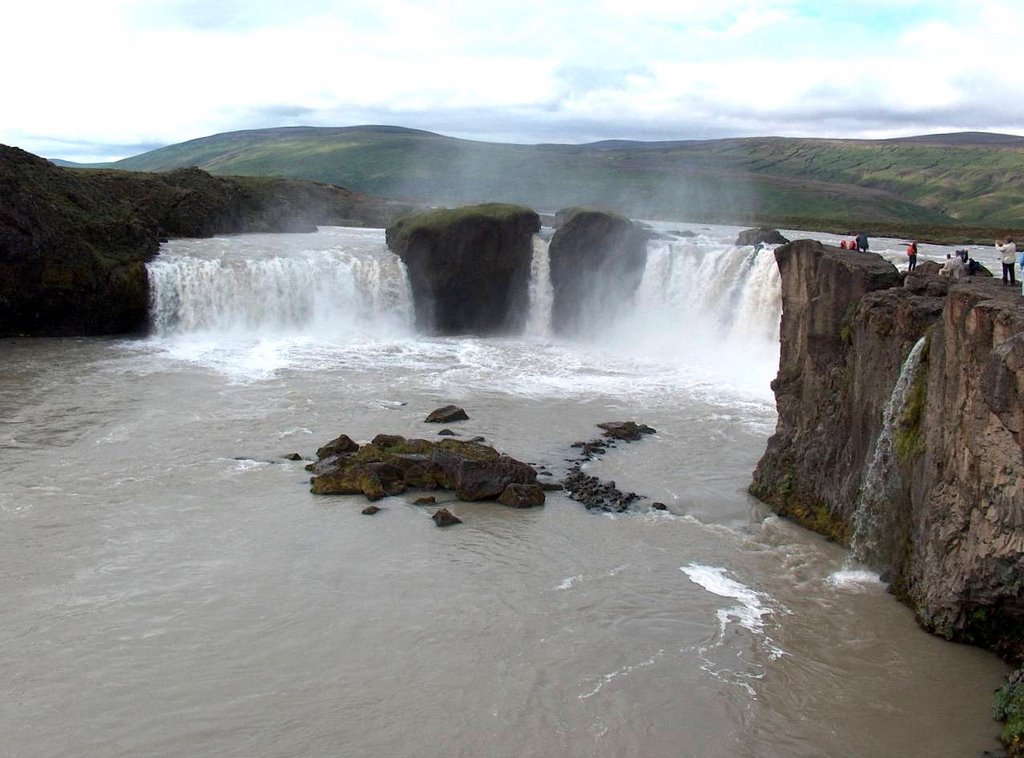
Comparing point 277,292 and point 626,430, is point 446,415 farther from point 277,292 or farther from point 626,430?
point 277,292

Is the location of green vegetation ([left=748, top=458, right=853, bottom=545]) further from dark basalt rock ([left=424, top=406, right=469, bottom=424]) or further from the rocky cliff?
dark basalt rock ([left=424, top=406, right=469, bottom=424])

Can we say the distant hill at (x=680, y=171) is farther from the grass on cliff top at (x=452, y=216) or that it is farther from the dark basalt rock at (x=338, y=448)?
the dark basalt rock at (x=338, y=448)

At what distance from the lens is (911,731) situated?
11539 mm

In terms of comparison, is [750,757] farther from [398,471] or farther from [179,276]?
[179,276]

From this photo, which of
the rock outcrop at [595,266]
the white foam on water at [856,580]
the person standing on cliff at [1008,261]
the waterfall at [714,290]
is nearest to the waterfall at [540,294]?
the rock outcrop at [595,266]

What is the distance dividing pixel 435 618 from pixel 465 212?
98.7ft

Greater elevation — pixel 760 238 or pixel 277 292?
pixel 760 238

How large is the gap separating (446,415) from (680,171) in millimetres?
126156

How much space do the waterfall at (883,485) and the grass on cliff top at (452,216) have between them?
27.9 m

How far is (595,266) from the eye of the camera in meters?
42.4

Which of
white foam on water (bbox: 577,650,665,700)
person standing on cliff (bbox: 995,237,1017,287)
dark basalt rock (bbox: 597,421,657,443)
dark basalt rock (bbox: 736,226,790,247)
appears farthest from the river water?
dark basalt rock (bbox: 736,226,790,247)

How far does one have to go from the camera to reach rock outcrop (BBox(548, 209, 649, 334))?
42.2 m

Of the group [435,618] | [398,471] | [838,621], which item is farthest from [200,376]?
[838,621]

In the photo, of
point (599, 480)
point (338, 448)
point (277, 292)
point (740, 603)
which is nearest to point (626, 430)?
point (599, 480)
